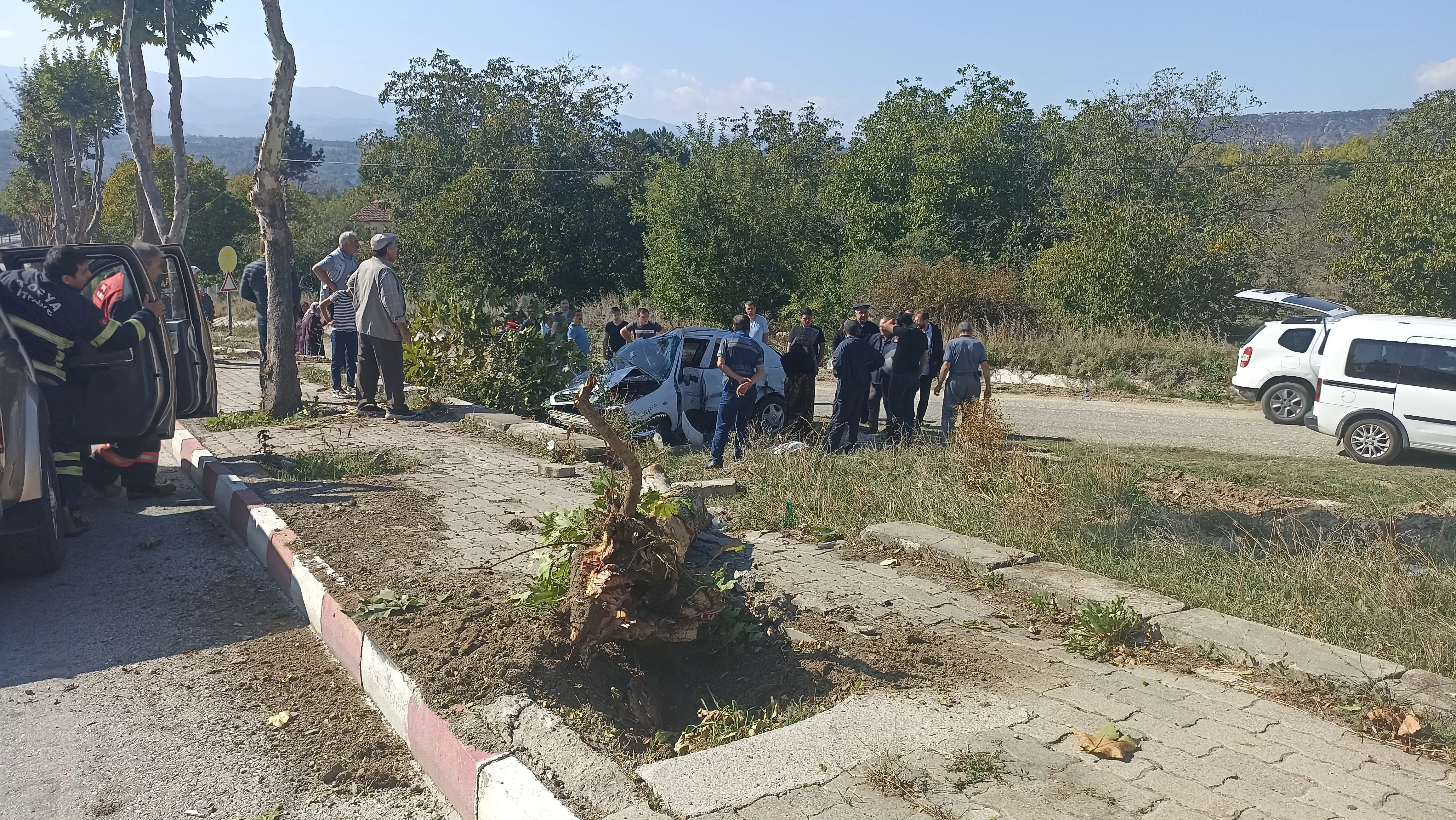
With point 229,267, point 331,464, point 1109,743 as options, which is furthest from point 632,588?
point 229,267

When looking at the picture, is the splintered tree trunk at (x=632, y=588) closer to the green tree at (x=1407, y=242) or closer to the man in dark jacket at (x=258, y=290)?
A: the man in dark jacket at (x=258, y=290)

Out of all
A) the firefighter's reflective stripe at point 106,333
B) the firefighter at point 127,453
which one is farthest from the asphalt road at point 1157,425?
the firefighter's reflective stripe at point 106,333

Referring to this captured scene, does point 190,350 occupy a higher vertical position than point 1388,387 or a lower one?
higher

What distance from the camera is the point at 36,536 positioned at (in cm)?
610

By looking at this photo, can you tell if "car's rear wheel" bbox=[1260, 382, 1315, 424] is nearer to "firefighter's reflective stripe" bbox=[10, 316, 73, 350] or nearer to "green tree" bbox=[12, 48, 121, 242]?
"firefighter's reflective stripe" bbox=[10, 316, 73, 350]

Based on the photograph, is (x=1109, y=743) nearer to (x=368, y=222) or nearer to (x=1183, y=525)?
(x=1183, y=525)

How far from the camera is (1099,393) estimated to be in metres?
21.2

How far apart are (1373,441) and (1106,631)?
10526 millimetres

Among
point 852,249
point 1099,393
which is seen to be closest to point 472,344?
point 1099,393

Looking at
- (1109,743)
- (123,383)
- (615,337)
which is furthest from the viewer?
(615,337)

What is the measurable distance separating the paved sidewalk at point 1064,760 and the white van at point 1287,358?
14086mm

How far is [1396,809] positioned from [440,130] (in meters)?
35.5

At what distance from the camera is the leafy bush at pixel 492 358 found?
1218cm

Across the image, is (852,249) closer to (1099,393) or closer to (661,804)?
(1099,393)
